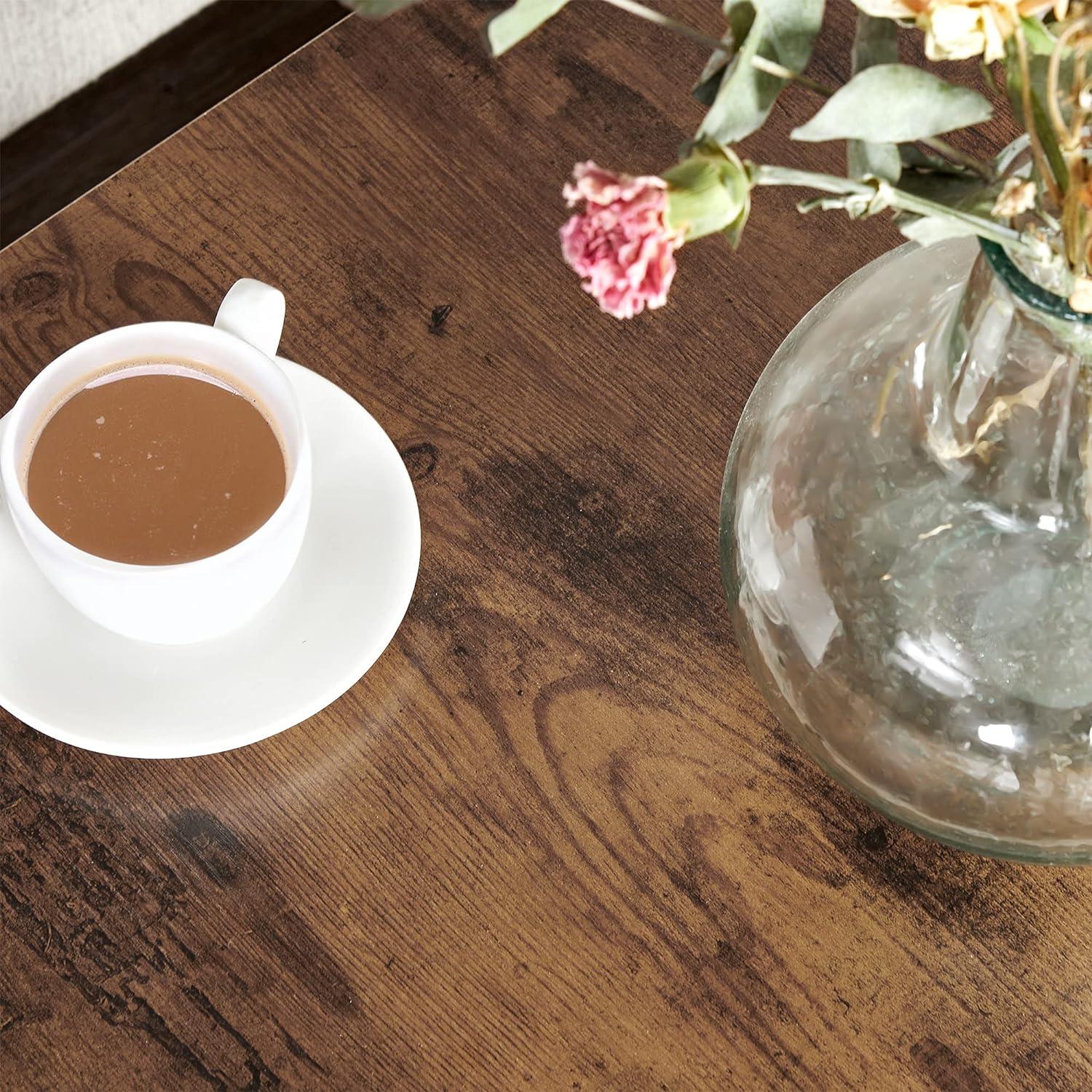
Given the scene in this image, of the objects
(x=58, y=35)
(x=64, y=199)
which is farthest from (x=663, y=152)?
(x=64, y=199)

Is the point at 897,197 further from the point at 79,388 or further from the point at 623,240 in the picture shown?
the point at 79,388

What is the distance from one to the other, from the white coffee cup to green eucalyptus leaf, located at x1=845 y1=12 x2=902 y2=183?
26 cm

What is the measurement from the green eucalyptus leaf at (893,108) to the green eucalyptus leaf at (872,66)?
0.01m

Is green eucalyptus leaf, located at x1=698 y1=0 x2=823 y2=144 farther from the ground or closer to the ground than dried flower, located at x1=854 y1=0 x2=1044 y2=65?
closer to the ground

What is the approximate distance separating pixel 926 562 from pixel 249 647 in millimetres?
264

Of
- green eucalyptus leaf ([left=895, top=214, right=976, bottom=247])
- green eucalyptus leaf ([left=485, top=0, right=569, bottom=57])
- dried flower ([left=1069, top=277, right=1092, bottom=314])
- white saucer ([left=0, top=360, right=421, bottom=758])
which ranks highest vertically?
green eucalyptus leaf ([left=485, top=0, right=569, bottom=57])

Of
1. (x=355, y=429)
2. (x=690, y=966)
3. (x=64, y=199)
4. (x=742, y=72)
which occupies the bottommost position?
(x=64, y=199)

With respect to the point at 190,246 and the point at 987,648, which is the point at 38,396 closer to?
the point at 190,246

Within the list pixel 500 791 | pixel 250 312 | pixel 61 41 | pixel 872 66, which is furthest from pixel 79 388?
pixel 61 41

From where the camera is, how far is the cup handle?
0.54 meters

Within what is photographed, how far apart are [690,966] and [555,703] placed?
115 mm

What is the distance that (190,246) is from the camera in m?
0.65

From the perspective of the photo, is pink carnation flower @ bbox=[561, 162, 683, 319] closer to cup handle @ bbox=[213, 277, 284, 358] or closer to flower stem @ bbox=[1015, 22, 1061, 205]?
flower stem @ bbox=[1015, 22, 1061, 205]

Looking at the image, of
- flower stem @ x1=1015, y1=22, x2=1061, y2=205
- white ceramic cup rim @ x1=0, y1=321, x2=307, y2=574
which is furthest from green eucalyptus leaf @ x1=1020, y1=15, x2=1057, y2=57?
white ceramic cup rim @ x1=0, y1=321, x2=307, y2=574
